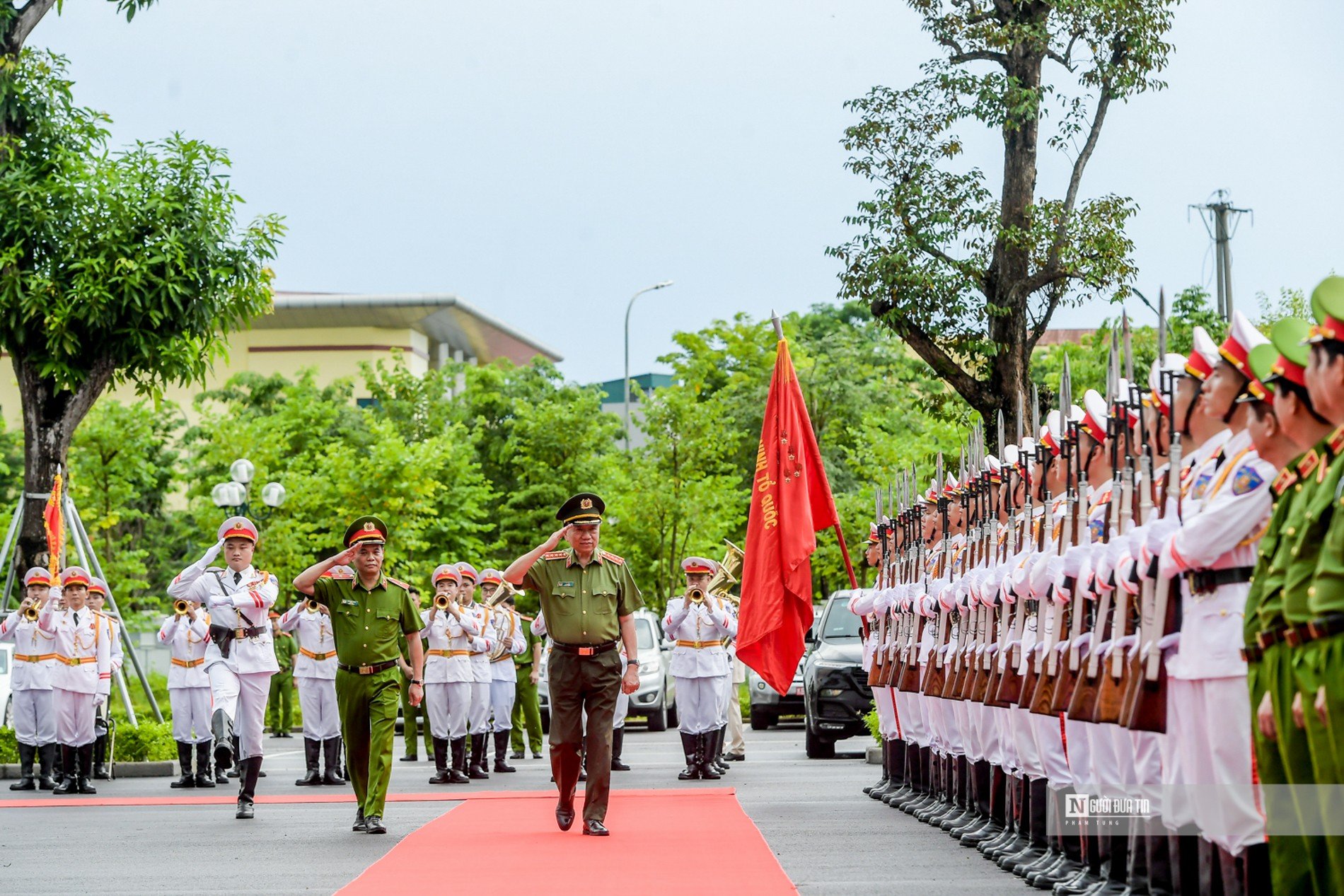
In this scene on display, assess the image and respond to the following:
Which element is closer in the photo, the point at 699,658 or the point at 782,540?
the point at 782,540

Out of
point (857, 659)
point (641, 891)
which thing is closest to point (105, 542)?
point (857, 659)

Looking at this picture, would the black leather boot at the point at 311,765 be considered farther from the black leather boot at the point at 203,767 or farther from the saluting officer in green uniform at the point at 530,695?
the saluting officer in green uniform at the point at 530,695

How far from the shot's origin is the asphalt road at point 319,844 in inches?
359

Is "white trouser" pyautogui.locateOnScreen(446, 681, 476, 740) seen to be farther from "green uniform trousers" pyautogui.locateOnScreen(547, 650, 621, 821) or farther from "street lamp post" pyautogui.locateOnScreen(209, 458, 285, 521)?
"street lamp post" pyautogui.locateOnScreen(209, 458, 285, 521)

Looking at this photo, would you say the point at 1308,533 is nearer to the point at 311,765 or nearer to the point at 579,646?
the point at 579,646

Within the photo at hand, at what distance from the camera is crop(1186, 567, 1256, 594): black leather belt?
249 inches

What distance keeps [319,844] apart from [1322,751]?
7349mm

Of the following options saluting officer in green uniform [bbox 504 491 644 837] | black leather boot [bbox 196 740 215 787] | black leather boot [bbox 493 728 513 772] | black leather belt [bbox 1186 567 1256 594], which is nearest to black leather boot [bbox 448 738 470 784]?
black leather boot [bbox 493 728 513 772]

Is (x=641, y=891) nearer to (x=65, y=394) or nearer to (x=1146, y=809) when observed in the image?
(x=1146, y=809)

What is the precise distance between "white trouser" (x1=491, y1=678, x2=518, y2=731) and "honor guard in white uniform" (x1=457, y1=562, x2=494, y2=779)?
0.21 meters

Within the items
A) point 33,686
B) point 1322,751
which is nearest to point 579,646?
point 1322,751

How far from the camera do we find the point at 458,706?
17719 mm

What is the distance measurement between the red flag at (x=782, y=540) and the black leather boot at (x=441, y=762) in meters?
3.70

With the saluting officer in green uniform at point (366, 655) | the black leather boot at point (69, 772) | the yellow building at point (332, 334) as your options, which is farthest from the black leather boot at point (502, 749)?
the yellow building at point (332, 334)
